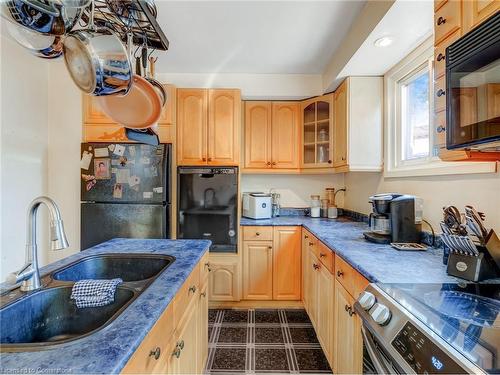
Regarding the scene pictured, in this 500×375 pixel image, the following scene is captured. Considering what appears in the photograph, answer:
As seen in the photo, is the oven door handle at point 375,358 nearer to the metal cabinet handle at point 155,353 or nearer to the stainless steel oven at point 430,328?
the stainless steel oven at point 430,328

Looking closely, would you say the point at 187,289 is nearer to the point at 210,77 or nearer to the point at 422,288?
the point at 422,288

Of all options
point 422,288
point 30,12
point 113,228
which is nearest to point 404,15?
point 422,288

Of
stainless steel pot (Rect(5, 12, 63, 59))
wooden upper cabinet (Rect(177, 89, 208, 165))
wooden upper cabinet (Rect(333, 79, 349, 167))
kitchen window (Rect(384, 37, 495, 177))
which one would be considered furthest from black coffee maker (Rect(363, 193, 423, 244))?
stainless steel pot (Rect(5, 12, 63, 59))

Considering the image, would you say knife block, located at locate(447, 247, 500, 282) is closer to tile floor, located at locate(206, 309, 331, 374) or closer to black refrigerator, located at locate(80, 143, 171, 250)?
tile floor, located at locate(206, 309, 331, 374)

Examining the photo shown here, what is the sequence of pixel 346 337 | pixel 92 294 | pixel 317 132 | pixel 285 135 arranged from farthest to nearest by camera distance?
pixel 285 135, pixel 317 132, pixel 346 337, pixel 92 294

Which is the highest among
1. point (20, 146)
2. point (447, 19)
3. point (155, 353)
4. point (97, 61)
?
point (447, 19)

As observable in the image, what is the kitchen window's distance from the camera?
187cm

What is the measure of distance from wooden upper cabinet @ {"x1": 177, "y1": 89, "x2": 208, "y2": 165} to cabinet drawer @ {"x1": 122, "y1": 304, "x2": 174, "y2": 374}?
1947 mm

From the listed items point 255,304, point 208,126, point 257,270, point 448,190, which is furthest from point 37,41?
point 255,304

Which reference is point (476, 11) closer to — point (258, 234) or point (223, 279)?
point (258, 234)

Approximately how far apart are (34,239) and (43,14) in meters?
0.78

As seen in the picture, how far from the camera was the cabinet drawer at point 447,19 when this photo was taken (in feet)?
3.53

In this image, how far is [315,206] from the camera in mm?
3322

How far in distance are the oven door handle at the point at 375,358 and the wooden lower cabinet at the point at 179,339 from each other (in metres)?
0.73
